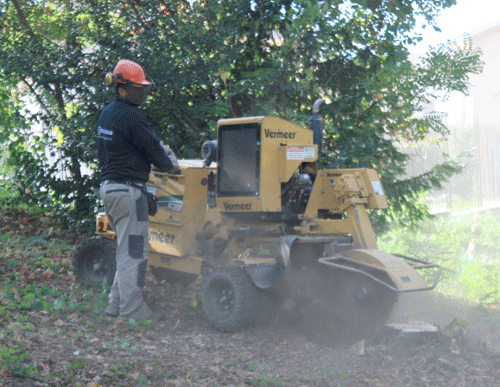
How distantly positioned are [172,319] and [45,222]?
4485mm

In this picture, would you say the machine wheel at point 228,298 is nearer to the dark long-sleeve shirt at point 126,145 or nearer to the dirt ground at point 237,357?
the dirt ground at point 237,357

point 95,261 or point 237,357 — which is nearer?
point 237,357

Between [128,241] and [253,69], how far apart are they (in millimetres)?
4134

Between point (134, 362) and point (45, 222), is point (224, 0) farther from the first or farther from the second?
point (134, 362)

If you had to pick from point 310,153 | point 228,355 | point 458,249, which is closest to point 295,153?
point 310,153

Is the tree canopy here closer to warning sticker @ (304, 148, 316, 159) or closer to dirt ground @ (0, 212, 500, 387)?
warning sticker @ (304, 148, 316, 159)

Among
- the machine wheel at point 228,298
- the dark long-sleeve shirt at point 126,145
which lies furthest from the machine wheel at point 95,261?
the machine wheel at point 228,298

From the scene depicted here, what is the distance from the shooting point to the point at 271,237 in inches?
224

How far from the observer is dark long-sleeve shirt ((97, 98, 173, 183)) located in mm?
4996

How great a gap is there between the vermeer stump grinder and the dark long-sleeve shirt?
2.54ft

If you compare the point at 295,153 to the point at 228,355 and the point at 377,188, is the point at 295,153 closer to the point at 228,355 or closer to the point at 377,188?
the point at 377,188

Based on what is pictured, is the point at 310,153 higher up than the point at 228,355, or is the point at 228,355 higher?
the point at 310,153

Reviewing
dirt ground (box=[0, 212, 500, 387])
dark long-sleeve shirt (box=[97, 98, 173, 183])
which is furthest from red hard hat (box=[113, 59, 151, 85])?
dirt ground (box=[0, 212, 500, 387])

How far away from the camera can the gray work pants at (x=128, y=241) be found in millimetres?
5008
